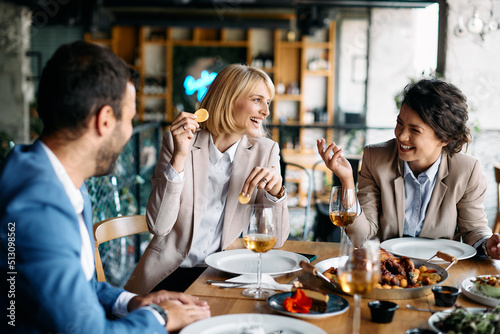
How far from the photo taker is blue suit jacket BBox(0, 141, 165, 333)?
0.88m

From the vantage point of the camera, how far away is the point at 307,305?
116cm

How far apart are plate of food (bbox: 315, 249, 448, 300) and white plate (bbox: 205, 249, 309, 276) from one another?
10cm

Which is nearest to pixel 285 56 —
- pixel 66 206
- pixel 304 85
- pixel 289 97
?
pixel 304 85

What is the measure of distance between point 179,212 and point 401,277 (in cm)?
90

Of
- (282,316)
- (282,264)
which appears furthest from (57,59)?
(282,264)

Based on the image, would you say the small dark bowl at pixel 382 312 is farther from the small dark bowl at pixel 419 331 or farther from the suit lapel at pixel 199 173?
the suit lapel at pixel 199 173

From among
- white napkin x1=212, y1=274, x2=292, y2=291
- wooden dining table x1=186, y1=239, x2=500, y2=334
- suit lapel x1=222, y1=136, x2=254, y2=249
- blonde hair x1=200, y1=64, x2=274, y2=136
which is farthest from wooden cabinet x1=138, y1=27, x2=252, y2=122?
white napkin x1=212, y1=274, x2=292, y2=291

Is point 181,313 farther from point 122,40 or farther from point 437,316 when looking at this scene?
point 122,40

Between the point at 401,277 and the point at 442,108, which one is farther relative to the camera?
the point at 442,108

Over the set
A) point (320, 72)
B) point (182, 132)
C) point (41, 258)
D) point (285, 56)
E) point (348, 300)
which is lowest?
point (348, 300)

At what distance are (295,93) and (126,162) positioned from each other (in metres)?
5.01

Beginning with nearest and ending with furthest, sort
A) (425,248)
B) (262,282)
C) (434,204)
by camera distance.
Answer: (262,282)
(425,248)
(434,204)

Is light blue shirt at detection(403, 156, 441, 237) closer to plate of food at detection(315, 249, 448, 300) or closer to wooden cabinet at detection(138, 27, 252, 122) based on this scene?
plate of food at detection(315, 249, 448, 300)

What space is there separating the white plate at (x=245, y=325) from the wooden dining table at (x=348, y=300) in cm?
7
